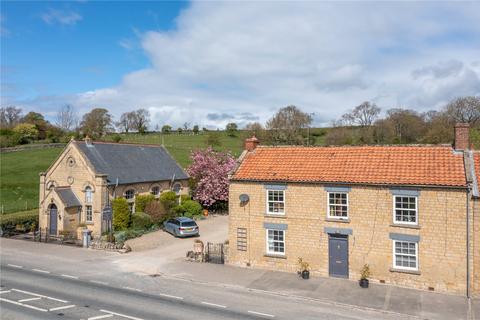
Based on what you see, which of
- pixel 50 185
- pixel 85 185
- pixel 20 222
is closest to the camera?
pixel 85 185

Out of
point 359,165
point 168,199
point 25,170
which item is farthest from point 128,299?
point 25,170

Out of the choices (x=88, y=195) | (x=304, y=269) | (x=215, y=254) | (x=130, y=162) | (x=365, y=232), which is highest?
(x=130, y=162)

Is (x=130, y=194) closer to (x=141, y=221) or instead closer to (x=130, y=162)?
(x=141, y=221)

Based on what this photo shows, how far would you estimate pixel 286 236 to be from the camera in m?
24.1

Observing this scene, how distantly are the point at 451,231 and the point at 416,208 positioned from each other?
193 cm

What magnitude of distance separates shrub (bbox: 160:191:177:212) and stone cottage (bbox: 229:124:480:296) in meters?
16.9

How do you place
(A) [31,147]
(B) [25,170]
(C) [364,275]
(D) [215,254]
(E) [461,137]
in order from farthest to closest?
1. (A) [31,147]
2. (B) [25,170]
3. (D) [215,254]
4. (E) [461,137]
5. (C) [364,275]

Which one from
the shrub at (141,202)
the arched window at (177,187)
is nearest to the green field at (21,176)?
the shrub at (141,202)

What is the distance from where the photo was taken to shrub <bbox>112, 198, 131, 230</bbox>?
36.0 m

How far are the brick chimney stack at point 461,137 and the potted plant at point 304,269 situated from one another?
420 inches

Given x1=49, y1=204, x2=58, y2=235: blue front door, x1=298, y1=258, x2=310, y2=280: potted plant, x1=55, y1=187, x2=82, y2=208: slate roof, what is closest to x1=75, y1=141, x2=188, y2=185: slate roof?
x1=55, y1=187, x2=82, y2=208: slate roof

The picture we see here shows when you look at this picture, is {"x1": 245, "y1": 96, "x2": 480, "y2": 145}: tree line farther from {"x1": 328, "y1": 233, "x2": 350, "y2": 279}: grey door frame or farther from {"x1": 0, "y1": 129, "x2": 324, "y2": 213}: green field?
{"x1": 328, "y1": 233, "x2": 350, "y2": 279}: grey door frame

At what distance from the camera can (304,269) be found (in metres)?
23.1

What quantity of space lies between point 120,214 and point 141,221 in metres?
2.04
